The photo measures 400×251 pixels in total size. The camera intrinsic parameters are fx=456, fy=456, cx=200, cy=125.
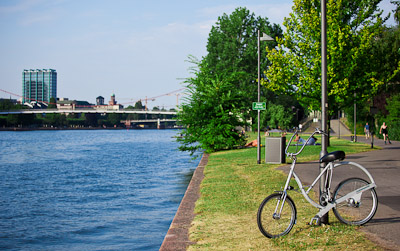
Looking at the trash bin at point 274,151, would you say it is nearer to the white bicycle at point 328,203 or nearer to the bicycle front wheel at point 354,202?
the white bicycle at point 328,203

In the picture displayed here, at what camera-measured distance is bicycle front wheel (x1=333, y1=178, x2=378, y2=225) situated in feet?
23.0

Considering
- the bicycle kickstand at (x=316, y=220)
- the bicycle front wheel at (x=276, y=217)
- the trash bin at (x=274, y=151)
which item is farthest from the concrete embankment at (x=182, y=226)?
the trash bin at (x=274, y=151)

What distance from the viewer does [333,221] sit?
756 centimetres

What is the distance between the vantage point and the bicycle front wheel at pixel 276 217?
664 cm

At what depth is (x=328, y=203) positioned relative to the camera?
7016mm

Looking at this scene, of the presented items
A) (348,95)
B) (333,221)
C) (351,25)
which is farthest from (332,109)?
(333,221)

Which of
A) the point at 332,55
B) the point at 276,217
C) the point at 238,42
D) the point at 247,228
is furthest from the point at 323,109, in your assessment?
the point at 238,42

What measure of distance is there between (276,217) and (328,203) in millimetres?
927

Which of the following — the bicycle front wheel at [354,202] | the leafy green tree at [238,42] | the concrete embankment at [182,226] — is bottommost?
the concrete embankment at [182,226]

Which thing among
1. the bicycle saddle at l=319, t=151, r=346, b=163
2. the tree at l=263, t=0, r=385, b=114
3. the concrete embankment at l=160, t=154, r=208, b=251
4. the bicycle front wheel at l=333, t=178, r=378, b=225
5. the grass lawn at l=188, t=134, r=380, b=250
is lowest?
the concrete embankment at l=160, t=154, r=208, b=251

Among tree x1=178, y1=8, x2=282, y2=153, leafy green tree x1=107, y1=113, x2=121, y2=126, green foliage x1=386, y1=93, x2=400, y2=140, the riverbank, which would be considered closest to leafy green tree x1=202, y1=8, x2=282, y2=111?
green foliage x1=386, y1=93, x2=400, y2=140

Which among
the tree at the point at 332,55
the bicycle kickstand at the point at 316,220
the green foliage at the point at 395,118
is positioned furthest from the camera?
the green foliage at the point at 395,118

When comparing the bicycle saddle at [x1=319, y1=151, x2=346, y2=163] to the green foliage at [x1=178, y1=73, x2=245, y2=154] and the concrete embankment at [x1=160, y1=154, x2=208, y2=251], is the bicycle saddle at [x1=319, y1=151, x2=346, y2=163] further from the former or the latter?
the green foliage at [x1=178, y1=73, x2=245, y2=154]

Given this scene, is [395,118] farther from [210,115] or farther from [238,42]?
[238,42]
